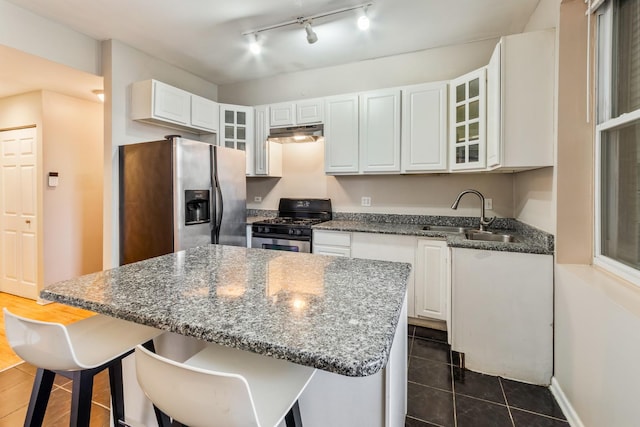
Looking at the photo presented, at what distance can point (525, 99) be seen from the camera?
2.03 metres

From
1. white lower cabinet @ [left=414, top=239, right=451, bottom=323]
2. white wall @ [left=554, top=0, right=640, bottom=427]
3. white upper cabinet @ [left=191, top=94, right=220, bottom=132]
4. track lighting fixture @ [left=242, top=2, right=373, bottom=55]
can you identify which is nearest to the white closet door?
white upper cabinet @ [left=191, top=94, right=220, bottom=132]

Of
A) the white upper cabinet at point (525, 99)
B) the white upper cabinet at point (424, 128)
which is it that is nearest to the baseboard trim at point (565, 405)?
the white upper cabinet at point (525, 99)

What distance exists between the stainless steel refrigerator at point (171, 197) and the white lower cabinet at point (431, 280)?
1936mm

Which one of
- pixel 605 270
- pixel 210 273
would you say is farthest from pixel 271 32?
pixel 605 270

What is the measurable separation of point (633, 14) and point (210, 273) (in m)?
2.28

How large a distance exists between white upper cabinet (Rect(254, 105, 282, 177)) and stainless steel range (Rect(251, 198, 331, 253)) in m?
0.47

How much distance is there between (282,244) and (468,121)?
6.86 feet

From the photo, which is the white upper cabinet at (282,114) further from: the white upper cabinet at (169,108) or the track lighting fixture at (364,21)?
the track lighting fixture at (364,21)

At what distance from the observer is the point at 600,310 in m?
1.41

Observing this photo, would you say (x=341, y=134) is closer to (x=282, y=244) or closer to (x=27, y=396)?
(x=282, y=244)

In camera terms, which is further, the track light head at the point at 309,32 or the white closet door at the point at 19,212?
the white closet door at the point at 19,212

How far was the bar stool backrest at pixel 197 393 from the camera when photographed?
66 cm

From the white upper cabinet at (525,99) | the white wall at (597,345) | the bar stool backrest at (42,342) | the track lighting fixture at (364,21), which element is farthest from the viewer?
the track lighting fixture at (364,21)

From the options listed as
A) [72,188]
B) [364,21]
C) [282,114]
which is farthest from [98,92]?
[364,21]
